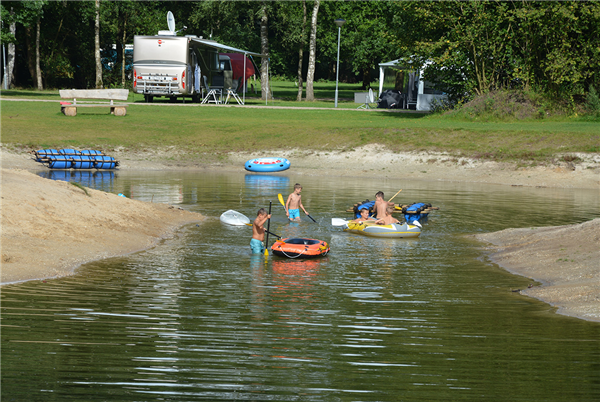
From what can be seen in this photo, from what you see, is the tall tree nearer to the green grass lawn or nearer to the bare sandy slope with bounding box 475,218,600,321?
the green grass lawn

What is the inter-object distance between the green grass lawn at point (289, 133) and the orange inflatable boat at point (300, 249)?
19.5 meters

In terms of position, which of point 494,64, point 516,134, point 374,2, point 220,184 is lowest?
point 220,184

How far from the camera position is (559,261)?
14.2 meters

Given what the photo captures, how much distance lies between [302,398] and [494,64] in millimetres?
38177

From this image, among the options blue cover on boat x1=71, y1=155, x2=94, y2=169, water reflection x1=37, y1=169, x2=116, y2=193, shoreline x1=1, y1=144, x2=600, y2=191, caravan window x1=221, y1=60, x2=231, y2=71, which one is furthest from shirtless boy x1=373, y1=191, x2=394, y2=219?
caravan window x1=221, y1=60, x2=231, y2=71

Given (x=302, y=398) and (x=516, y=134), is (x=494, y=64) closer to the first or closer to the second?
(x=516, y=134)

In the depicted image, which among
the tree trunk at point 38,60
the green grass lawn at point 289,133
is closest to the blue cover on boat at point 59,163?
the green grass lawn at point 289,133

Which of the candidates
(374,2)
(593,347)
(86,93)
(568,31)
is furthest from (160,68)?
(593,347)

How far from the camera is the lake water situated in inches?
298

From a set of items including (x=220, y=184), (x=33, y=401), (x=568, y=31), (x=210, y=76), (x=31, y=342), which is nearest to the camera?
(x=33, y=401)

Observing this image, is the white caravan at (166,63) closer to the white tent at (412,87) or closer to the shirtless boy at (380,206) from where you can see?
the white tent at (412,87)

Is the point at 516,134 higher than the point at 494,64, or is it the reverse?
the point at 494,64

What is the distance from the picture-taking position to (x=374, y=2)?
68.9m

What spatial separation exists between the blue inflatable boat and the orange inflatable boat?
1725 cm
